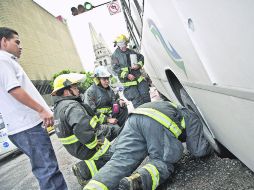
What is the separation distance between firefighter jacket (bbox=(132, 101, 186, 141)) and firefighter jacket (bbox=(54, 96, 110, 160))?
618 millimetres

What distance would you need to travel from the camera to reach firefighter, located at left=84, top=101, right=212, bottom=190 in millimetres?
2875

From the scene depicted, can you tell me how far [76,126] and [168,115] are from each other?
3.26ft

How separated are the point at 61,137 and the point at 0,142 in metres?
4.77

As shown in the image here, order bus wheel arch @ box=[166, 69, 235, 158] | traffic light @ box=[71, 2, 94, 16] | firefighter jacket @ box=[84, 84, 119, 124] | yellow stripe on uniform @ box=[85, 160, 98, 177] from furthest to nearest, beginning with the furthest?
traffic light @ box=[71, 2, 94, 16] < firefighter jacket @ box=[84, 84, 119, 124] < yellow stripe on uniform @ box=[85, 160, 98, 177] < bus wheel arch @ box=[166, 69, 235, 158]

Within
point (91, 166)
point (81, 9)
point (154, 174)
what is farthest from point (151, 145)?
point (81, 9)

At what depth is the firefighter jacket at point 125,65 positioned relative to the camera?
630 centimetres

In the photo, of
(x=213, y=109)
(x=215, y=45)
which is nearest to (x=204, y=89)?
(x=213, y=109)

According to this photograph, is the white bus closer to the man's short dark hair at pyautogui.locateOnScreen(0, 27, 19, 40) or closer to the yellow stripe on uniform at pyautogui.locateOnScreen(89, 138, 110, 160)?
the man's short dark hair at pyautogui.locateOnScreen(0, 27, 19, 40)

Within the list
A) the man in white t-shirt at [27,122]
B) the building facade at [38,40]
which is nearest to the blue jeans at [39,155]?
the man in white t-shirt at [27,122]

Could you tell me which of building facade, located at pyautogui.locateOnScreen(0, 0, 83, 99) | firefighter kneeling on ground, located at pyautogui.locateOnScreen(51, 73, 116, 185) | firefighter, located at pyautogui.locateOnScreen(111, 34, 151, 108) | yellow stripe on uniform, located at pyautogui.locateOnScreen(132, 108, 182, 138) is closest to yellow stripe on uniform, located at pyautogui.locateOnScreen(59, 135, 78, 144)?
firefighter kneeling on ground, located at pyautogui.locateOnScreen(51, 73, 116, 185)

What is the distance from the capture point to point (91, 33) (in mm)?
127000

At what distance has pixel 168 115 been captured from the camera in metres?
3.05

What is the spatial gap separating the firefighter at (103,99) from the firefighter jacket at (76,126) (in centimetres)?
122

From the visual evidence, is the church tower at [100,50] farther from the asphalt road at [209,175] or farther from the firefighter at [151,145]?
the firefighter at [151,145]
